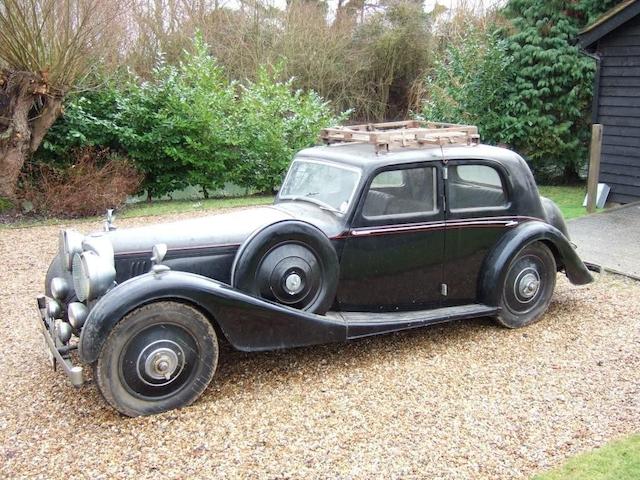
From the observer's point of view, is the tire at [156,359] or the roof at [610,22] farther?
the roof at [610,22]

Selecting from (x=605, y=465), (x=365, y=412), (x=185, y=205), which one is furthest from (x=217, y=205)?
(x=605, y=465)

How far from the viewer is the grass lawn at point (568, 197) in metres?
10.5

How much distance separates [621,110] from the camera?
1078 centimetres

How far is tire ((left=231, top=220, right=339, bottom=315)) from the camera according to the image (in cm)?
430

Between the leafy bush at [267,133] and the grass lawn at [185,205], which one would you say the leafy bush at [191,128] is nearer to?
the leafy bush at [267,133]

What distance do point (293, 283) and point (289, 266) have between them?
5.1 inches

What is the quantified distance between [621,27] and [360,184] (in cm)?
825

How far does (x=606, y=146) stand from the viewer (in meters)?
11.1

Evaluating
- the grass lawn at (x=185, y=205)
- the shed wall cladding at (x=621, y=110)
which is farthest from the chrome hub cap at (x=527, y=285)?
the grass lawn at (x=185, y=205)

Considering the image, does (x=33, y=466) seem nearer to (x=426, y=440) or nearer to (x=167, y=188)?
(x=426, y=440)

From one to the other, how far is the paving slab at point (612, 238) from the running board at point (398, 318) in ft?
9.06

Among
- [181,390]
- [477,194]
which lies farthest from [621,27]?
[181,390]

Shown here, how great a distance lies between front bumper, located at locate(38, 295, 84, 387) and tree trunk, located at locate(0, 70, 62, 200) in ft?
23.1

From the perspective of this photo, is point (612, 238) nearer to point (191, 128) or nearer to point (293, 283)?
point (293, 283)
